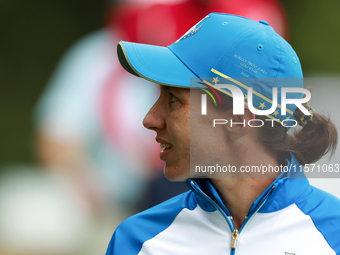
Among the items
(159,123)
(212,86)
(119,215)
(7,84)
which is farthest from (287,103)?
(7,84)

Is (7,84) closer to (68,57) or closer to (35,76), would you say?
(35,76)

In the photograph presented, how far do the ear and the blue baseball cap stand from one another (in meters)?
0.04

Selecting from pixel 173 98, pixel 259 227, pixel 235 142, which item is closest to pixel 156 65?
pixel 173 98

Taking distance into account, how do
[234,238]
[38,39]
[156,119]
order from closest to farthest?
[234,238], [156,119], [38,39]

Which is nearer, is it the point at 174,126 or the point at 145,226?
the point at 174,126

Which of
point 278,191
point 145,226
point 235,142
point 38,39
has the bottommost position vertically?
point 145,226

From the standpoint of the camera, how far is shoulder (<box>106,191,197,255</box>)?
1156mm

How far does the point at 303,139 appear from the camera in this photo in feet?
3.83

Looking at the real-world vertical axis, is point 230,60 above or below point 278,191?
above

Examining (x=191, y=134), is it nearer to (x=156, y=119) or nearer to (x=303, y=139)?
(x=156, y=119)

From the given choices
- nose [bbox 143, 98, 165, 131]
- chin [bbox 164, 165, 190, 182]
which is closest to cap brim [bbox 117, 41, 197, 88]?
nose [bbox 143, 98, 165, 131]

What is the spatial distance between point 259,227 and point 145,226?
38cm

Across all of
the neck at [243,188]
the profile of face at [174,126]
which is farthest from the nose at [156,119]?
the neck at [243,188]

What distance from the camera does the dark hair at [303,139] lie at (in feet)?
3.60
